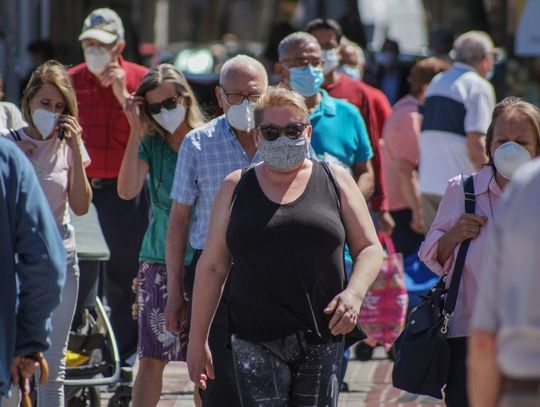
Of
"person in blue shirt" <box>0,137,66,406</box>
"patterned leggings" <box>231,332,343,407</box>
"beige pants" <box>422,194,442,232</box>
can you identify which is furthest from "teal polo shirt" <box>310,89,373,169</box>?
"person in blue shirt" <box>0,137,66,406</box>

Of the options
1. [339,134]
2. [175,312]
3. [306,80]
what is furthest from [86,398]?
[306,80]

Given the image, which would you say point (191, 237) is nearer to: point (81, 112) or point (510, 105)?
point (510, 105)

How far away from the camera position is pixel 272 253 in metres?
5.54

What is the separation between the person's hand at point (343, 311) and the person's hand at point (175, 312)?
128 centimetres

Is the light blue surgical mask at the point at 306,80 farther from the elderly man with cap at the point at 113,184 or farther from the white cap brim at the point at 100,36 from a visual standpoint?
the white cap brim at the point at 100,36

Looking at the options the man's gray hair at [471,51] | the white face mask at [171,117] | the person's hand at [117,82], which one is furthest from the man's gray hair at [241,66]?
the man's gray hair at [471,51]

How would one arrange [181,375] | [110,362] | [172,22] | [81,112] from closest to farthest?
[110,362]
[81,112]
[181,375]
[172,22]

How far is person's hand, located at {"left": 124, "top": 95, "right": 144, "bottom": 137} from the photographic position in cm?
748

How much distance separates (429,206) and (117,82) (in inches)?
107

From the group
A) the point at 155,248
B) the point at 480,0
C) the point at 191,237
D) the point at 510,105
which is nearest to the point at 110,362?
the point at 155,248

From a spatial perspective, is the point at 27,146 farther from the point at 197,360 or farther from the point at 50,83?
the point at 197,360

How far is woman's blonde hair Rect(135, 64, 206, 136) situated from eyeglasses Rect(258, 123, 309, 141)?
1.74m

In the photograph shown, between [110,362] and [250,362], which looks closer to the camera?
[250,362]

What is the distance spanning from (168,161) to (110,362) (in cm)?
117
